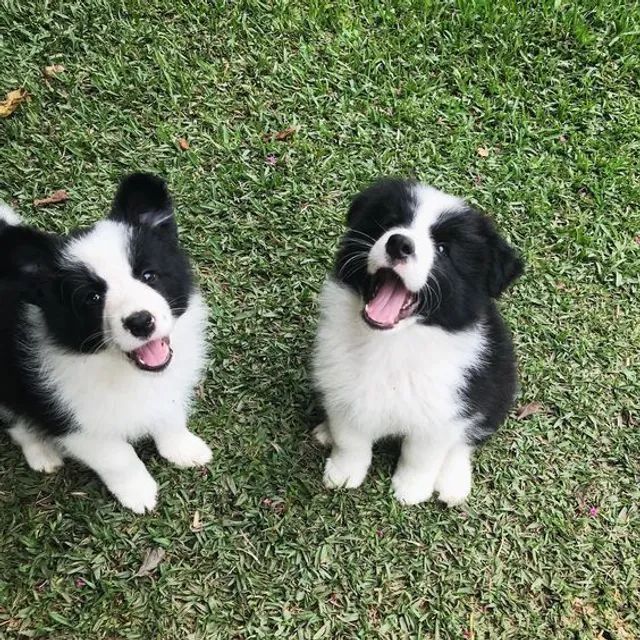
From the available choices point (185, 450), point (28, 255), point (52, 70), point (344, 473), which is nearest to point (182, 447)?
point (185, 450)

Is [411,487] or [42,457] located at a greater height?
[411,487]

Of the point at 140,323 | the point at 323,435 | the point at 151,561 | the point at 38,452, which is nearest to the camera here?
the point at 140,323

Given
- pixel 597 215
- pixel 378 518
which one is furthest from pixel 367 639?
pixel 597 215

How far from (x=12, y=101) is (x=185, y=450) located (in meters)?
2.40

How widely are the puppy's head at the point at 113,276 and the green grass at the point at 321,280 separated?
3.49 feet

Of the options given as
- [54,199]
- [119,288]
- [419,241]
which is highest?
[419,241]

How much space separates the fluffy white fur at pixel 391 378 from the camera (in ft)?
9.16

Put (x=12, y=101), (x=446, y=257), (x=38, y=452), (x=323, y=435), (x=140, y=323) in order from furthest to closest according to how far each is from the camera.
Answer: (x=12, y=101), (x=323, y=435), (x=38, y=452), (x=446, y=257), (x=140, y=323)

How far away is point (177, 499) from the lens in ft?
11.0

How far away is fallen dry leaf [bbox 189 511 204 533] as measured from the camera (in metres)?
3.29

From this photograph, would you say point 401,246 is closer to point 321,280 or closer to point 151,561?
point 321,280

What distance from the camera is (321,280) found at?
393 centimetres

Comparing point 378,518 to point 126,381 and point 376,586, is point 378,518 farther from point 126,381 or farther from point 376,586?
point 126,381

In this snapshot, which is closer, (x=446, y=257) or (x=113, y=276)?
(x=113, y=276)
